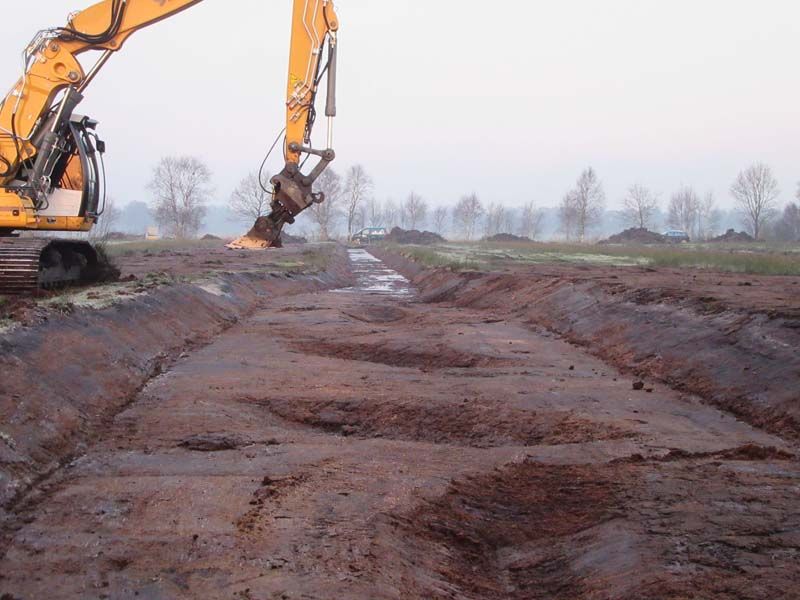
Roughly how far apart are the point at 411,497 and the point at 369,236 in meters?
91.6

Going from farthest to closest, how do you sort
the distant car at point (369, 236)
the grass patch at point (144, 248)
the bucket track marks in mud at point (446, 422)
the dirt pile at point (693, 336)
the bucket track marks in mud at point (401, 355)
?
the distant car at point (369, 236), the grass patch at point (144, 248), the bucket track marks in mud at point (401, 355), the dirt pile at point (693, 336), the bucket track marks in mud at point (446, 422)

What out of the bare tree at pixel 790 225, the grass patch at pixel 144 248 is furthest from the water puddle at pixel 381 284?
the bare tree at pixel 790 225

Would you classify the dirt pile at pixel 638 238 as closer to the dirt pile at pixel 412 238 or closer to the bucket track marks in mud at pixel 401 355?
the dirt pile at pixel 412 238

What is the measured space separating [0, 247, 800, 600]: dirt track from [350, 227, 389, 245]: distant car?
280 feet

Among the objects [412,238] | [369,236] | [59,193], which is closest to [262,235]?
[59,193]

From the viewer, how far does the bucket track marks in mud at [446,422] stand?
6.82 meters

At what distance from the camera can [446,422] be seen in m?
7.32

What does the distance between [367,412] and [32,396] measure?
3.04 m

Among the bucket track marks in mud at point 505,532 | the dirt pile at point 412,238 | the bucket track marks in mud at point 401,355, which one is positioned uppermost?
the dirt pile at point 412,238

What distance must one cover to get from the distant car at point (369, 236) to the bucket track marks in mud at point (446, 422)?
8542 cm

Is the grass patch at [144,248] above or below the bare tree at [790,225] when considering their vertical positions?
below

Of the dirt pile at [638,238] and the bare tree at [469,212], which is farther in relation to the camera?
the bare tree at [469,212]

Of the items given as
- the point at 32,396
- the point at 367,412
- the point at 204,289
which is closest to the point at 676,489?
the point at 367,412

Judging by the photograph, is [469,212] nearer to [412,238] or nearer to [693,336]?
[412,238]
